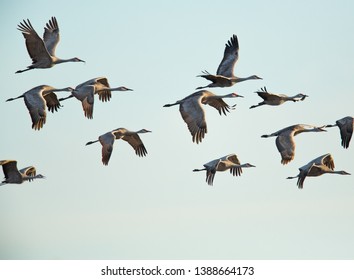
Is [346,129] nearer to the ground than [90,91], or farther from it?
nearer to the ground

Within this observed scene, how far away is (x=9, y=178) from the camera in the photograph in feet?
105

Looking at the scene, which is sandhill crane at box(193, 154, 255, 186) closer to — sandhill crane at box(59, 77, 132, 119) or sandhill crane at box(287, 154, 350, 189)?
sandhill crane at box(287, 154, 350, 189)

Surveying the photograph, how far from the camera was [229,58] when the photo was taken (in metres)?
34.5

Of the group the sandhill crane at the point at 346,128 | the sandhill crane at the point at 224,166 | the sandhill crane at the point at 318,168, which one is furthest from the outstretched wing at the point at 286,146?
the sandhill crane at the point at 224,166

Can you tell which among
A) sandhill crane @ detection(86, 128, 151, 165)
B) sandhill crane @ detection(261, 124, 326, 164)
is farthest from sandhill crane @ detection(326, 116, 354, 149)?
sandhill crane @ detection(86, 128, 151, 165)

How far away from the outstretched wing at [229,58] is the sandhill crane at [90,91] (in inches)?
113

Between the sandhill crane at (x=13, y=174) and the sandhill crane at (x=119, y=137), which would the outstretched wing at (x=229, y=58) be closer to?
the sandhill crane at (x=119, y=137)

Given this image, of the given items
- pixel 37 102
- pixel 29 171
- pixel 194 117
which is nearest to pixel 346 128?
pixel 194 117

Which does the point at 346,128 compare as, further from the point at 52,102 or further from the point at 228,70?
the point at 52,102

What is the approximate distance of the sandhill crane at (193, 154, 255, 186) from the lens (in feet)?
103

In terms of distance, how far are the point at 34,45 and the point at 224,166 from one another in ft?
20.9

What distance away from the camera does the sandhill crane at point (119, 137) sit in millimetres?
31453

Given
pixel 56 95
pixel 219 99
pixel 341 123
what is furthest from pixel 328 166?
pixel 56 95
